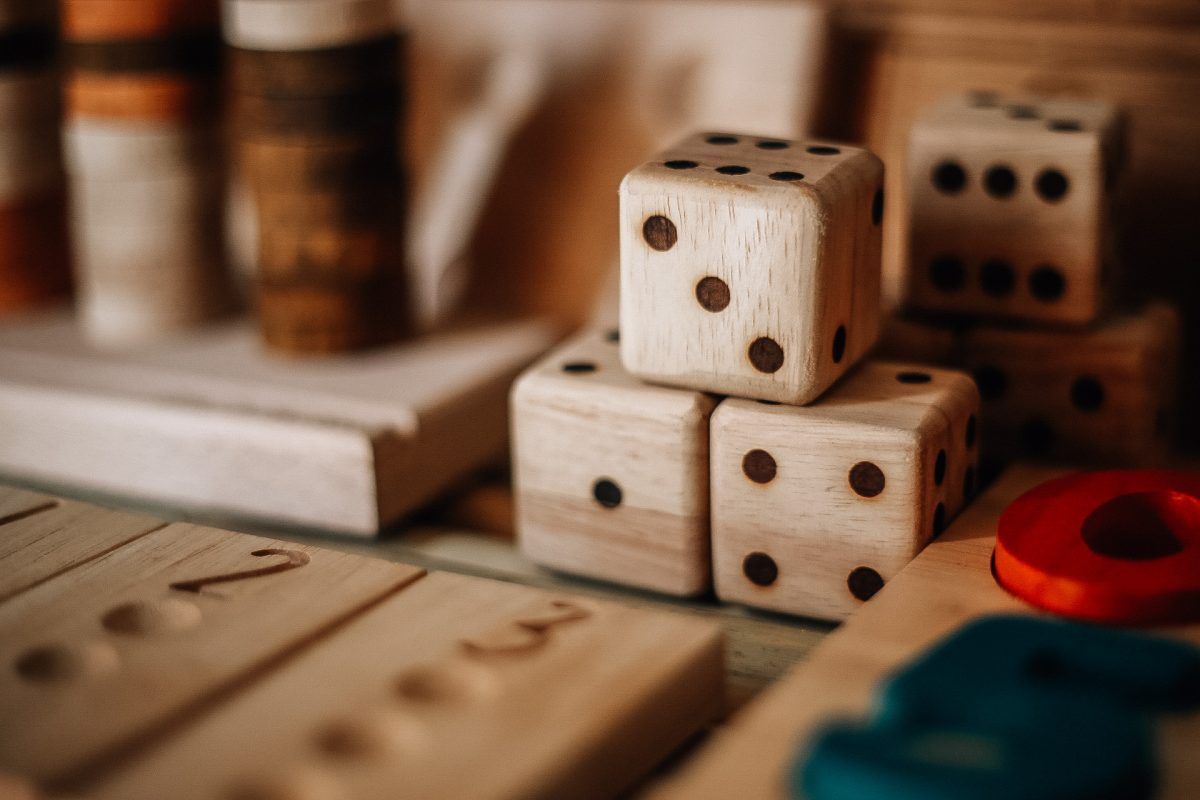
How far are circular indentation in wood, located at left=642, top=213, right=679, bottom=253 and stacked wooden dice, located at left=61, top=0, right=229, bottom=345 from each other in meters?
0.58

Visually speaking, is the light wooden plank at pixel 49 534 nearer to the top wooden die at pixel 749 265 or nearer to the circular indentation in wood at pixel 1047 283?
the top wooden die at pixel 749 265

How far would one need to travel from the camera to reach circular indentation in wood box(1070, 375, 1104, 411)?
3.48ft

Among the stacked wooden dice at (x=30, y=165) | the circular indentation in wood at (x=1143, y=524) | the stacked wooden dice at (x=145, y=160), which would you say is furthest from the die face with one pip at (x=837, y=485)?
the stacked wooden dice at (x=30, y=165)

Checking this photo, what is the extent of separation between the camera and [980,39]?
1.26 meters

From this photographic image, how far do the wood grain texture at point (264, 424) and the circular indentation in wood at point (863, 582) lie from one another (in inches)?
15.3

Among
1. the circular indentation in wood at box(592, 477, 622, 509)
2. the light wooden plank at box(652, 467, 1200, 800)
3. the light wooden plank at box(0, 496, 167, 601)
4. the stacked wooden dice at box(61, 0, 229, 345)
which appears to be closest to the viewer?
the light wooden plank at box(652, 467, 1200, 800)

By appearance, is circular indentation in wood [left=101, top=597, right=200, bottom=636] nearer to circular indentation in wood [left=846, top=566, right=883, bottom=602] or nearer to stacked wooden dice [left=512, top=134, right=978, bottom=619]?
stacked wooden dice [left=512, top=134, right=978, bottom=619]

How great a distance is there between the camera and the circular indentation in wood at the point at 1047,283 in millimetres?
1051

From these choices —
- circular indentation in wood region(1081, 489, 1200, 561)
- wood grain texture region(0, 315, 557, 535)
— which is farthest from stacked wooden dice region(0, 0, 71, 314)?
circular indentation in wood region(1081, 489, 1200, 561)

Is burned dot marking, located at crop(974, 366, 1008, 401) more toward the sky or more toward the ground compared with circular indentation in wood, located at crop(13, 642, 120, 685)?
more toward the sky

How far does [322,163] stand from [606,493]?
0.41m

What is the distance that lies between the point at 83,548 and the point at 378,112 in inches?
18.7

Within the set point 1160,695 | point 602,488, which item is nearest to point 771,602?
point 602,488

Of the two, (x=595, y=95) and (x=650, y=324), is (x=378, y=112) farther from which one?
(x=650, y=324)
